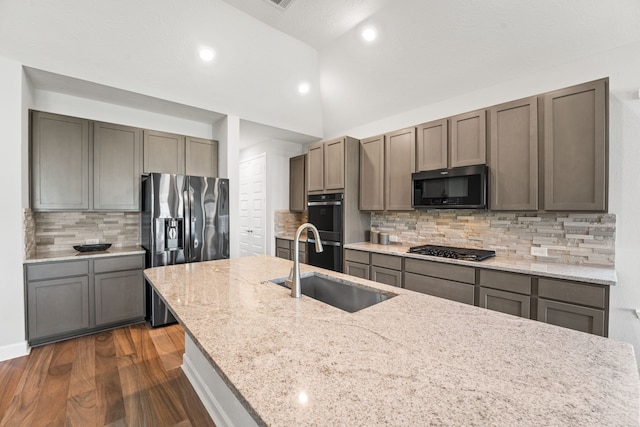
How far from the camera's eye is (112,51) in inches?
109

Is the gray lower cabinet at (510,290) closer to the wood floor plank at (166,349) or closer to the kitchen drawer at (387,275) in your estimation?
the kitchen drawer at (387,275)

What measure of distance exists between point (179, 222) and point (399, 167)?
2759mm

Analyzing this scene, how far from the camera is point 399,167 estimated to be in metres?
3.58

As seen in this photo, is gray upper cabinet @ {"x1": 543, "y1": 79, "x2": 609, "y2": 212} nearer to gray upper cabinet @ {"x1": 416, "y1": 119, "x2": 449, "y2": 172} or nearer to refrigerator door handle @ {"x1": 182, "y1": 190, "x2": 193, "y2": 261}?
gray upper cabinet @ {"x1": 416, "y1": 119, "x2": 449, "y2": 172}

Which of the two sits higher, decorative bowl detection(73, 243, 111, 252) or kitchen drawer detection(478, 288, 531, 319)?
decorative bowl detection(73, 243, 111, 252)

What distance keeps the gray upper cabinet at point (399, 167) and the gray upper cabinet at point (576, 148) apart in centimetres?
131

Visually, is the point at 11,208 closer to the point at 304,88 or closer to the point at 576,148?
the point at 304,88

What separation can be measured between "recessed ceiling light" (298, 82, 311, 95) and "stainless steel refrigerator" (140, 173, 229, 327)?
1.76 meters

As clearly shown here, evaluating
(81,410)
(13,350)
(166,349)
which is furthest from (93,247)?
(81,410)

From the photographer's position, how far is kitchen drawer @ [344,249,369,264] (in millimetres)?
3571

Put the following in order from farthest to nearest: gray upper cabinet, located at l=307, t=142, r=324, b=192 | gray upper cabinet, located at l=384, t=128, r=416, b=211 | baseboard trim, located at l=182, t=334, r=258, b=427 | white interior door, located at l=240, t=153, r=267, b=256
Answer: white interior door, located at l=240, t=153, r=267, b=256 → gray upper cabinet, located at l=307, t=142, r=324, b=192 → gray upper cabinet, located at l=384, t=128, r=416, b=211 → baseboard trim, located at l=182, t=334, r=258, b=427

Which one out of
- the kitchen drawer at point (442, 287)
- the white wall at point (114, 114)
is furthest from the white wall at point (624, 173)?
the white wall at point (114, 114)

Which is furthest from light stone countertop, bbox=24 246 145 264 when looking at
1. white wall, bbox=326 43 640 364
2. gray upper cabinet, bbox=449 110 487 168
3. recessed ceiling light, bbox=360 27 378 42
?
white wall, bbox=326 43 640 364

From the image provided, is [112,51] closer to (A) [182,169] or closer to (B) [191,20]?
(B) [191,20]
